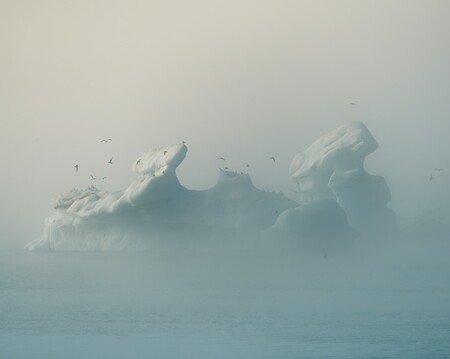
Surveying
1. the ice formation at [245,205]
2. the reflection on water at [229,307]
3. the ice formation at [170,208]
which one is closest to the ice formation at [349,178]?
the ice formation at [245,205]

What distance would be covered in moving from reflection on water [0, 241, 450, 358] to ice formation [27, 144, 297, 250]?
147 cm

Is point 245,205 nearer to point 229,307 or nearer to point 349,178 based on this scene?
point 349,178

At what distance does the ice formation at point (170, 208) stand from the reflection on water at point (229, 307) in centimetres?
Result: 147

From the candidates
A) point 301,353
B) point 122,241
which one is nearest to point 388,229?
point 122,241

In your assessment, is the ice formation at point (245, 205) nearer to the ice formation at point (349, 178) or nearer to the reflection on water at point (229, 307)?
the ice formation at point (349, 178)

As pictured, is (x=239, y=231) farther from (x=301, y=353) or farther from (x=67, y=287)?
(x=301, y=353)

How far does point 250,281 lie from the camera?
25500 millimetres

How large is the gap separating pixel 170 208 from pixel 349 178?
4308 millimetres

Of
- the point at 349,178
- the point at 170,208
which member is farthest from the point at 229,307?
the point at 349,178

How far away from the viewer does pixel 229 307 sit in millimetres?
20078

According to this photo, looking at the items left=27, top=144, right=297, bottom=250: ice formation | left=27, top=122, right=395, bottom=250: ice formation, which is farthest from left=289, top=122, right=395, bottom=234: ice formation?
left=27, top=144, right=297, bottom=250: ice formation

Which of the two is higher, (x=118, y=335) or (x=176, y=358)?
(x=118, y=335)

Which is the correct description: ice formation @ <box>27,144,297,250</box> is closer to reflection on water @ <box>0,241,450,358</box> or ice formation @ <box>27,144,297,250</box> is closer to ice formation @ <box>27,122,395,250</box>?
ice formation @ <box>27,122,395,250</box>

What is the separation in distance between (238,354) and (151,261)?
56.1 ft
